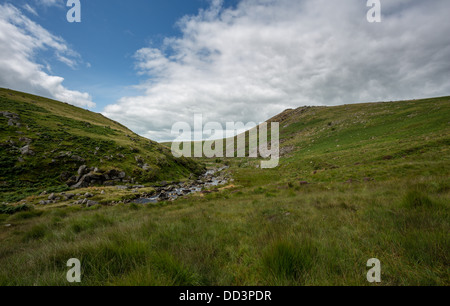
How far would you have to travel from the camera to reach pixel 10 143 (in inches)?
1043

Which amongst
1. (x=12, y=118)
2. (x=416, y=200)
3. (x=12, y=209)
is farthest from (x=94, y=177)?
(x=416, y=200)

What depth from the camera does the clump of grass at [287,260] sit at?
2.56m

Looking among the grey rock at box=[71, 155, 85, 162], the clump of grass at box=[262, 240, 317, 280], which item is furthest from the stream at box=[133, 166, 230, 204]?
the clump of grass at box=[262, 240, 317, 280]

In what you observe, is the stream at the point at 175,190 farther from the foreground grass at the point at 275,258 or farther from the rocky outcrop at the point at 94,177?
the foreground grass at the point at 275,258

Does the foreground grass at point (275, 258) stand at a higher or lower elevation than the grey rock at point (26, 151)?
lower

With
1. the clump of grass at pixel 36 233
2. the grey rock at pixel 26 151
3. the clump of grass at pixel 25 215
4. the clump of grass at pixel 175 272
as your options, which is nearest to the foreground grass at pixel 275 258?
the clump of grass at pixel 175 272

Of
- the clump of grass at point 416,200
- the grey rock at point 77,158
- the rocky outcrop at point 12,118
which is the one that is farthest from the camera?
the rocky outcrop at point 12,118

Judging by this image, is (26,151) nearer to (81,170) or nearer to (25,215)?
(81,170)

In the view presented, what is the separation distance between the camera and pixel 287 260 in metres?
2.69

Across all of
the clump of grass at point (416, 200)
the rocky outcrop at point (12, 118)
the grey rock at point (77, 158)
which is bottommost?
the clump of grass at point (416, 200)

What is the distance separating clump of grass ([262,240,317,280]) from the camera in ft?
8.39

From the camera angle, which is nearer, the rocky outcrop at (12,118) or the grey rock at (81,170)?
the grey rock at (81,170)
